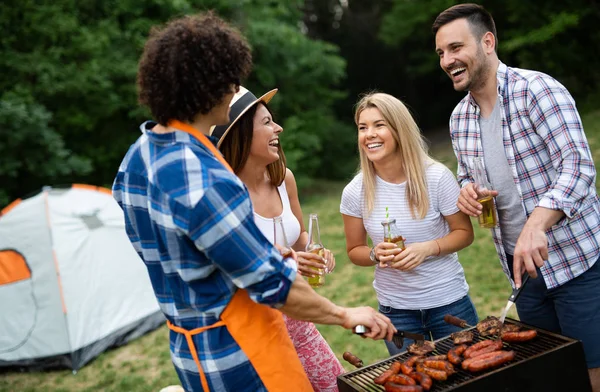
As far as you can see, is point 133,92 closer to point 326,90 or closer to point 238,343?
point 326,90

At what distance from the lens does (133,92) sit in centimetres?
1174

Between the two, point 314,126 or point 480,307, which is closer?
point 480,307

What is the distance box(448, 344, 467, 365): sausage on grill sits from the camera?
2123mm

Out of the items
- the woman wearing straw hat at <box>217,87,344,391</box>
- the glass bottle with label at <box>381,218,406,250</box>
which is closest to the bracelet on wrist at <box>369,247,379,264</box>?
the glass bottle with label at <box>381,218,406,250</box>

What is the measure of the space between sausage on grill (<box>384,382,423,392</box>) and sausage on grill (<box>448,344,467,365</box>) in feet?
0.81

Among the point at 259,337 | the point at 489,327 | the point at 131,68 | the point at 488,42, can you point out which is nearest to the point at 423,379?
the point at 489,327

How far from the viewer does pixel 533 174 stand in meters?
2.50

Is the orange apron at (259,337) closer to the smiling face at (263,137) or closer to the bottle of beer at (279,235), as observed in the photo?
the bottle of beer at (279,235)

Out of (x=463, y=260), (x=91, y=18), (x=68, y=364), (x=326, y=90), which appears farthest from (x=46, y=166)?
(x=326, y=90)

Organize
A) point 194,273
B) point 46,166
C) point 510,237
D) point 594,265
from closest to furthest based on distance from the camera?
1. point 194,273
2. point 594,265
3. point 510,237
4. point 46,166

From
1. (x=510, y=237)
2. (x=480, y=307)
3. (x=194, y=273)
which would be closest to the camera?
(x=194, y=273)

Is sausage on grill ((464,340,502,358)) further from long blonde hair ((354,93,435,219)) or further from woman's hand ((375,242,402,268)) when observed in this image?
long blonde hair ((354,93,435,219))

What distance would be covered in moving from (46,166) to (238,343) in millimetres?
9145

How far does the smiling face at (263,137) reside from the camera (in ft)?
8.91
